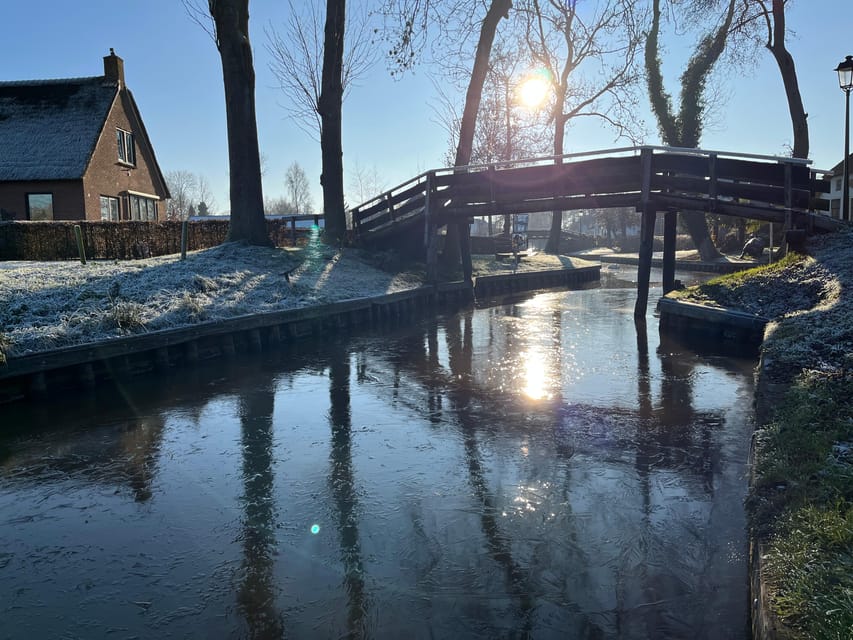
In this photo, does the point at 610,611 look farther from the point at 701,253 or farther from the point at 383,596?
the point at 701,253

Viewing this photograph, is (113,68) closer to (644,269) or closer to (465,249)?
(465,249)

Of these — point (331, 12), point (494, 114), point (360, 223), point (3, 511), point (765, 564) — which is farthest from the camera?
point (494, 114)

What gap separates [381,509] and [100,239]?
610 inches

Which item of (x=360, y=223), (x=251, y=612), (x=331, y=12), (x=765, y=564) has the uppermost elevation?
(x=331, y=12)

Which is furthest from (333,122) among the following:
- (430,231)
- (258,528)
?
(258,528)

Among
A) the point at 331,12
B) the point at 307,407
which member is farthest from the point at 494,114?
the point at 307,407

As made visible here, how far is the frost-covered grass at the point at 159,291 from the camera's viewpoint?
927 centimetres

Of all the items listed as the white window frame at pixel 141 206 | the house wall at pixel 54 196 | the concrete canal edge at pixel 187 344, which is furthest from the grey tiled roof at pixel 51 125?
the concrete canal edge at pixel 187 344

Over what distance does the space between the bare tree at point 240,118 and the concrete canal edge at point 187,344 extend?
4.14 meters

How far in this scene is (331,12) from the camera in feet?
62.0

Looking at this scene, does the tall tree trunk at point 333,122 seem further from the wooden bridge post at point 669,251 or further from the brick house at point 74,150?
the brick house at point 74,150

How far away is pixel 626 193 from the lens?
15336mm

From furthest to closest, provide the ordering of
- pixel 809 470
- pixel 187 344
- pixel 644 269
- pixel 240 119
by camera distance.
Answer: pixel 240 119
pixel 644 269
pixel 187 344
pixel 809 470

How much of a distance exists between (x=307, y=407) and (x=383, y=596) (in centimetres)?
445
